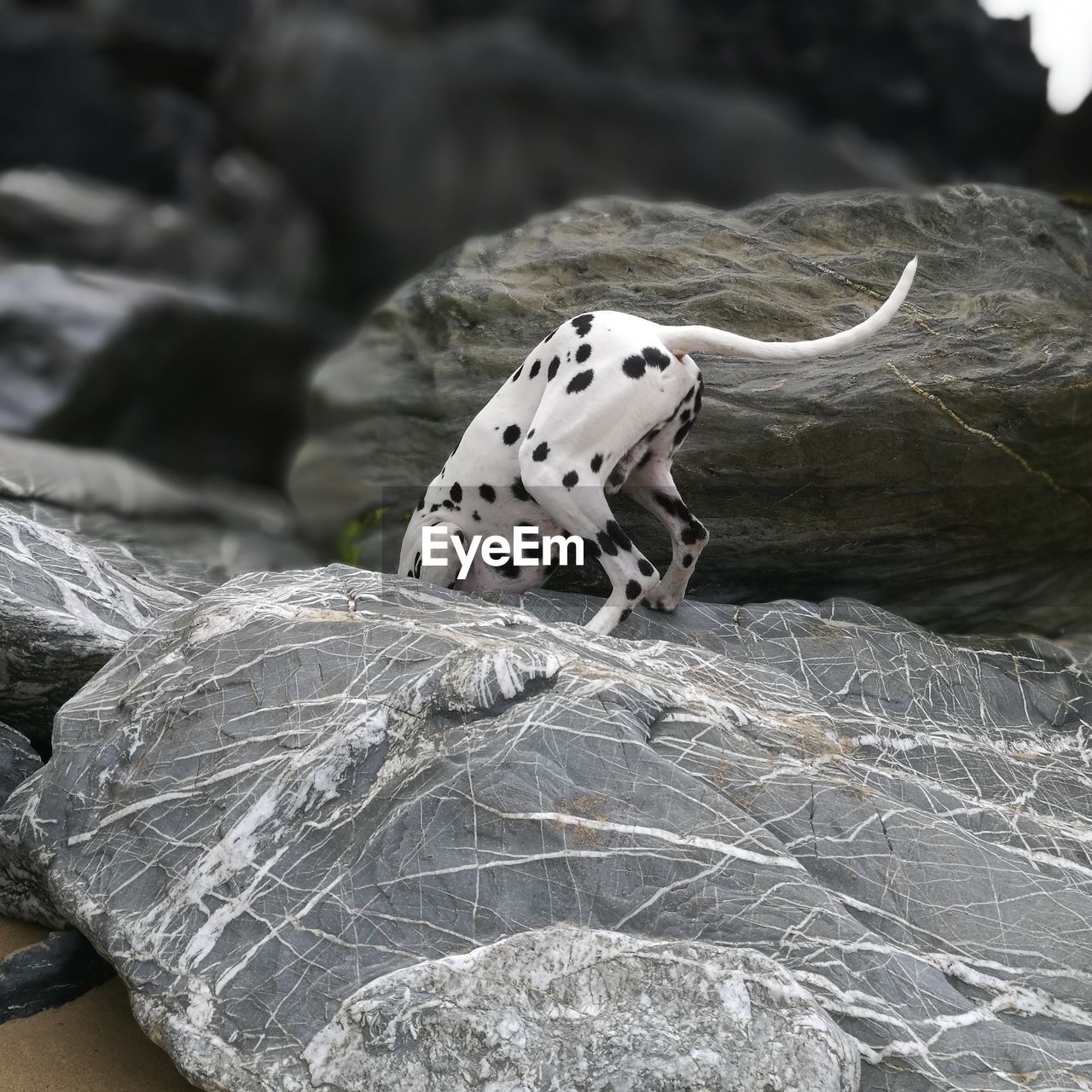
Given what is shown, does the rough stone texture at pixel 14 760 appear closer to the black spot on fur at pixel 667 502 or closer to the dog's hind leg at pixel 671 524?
the dog's hind leg at pixel 671 524

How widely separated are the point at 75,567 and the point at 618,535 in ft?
7.26

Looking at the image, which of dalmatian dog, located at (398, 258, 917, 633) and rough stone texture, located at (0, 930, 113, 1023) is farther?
dalmatian dog, located at (398, 258, 917, 633)

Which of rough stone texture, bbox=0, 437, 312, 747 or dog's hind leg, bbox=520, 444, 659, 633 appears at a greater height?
dog's hind leg, bbox=520, 444, 659, 633

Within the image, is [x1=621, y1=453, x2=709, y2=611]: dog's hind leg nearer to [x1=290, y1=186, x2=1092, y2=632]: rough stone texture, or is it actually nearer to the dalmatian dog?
the dalmatian dog

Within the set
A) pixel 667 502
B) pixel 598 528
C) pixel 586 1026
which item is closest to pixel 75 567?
pixel 598 528

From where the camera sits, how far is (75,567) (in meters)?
4.39

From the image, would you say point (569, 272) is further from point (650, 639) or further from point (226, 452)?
point (226, 452)

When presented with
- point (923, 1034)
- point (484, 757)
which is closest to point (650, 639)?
point (484, 757)

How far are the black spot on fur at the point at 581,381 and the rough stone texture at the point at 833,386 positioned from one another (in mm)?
987

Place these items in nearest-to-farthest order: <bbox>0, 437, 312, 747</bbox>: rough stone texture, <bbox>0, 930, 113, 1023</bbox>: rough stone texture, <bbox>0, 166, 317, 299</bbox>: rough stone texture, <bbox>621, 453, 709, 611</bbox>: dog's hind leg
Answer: <bbox>0, 166, 317, 299</bbox>: rough stone texture → <bbox>0, 930, 113, 1023</bbox>: rough stone texture → <bbox>0, 437, 312, 747</bbox>: rough stone texture → <bbox>621, 453, 709, 611</bbox>: dog's hind leg

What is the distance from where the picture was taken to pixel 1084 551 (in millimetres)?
5203

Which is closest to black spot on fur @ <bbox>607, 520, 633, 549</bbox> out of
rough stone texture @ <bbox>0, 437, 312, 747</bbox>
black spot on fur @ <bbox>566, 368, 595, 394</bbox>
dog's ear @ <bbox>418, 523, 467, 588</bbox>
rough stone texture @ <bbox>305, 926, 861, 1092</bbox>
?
black spot on fur @ <bbox>566, 368, 595, 394</bbox>

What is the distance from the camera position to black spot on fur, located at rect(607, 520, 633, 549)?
382 cm

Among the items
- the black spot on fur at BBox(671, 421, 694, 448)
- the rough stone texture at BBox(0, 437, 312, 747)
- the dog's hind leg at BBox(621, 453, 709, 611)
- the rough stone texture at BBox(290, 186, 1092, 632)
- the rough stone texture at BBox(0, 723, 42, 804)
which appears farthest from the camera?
the rough stone texture at BBox(290, 186, 1092, 632)
